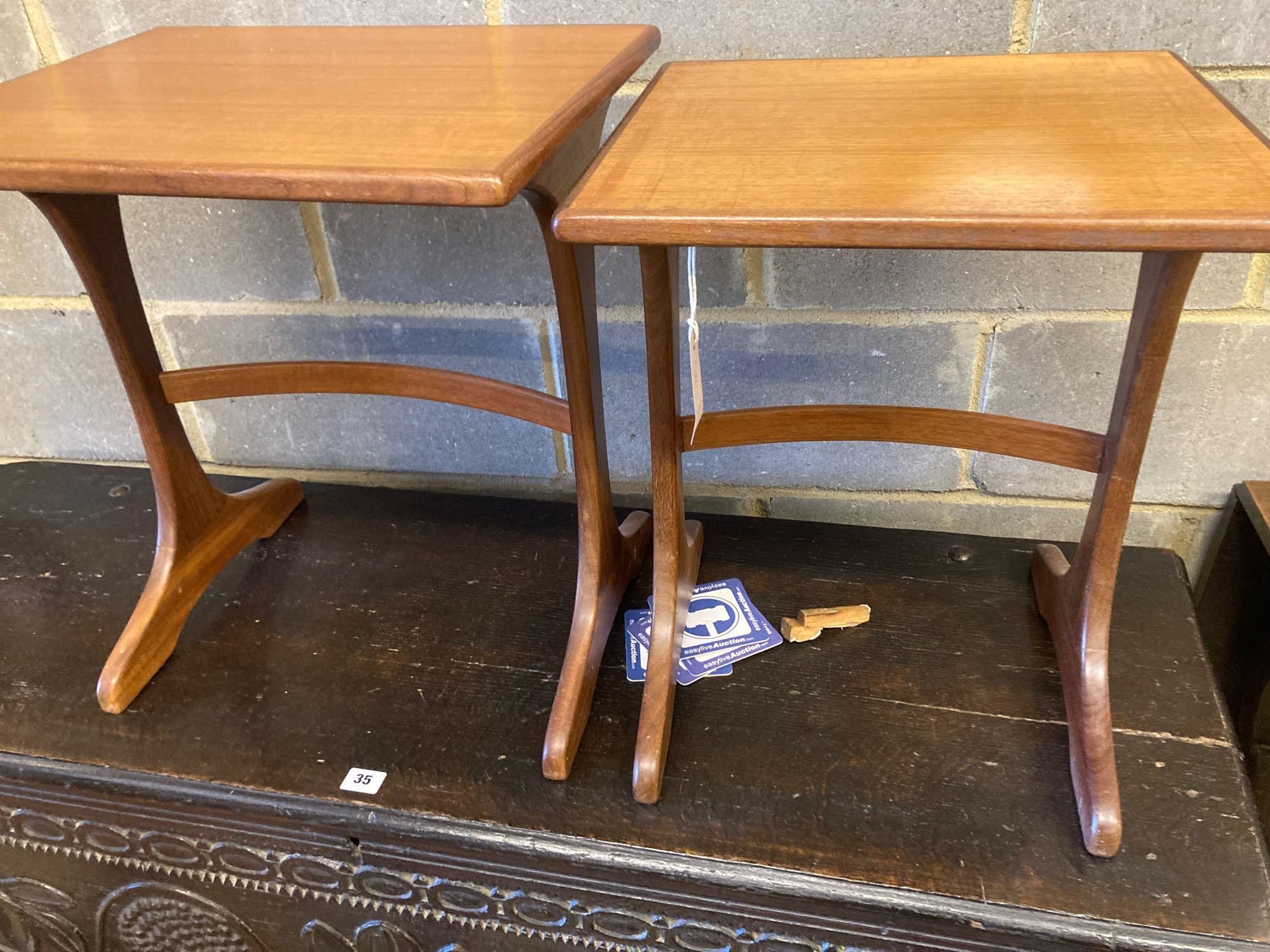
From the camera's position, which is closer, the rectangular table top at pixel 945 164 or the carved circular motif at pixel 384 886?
the rectangular table top at pixel 945 164

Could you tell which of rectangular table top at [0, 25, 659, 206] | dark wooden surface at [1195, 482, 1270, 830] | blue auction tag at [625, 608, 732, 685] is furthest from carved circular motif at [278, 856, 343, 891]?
dark wooden surface at [1195, 482, 1270, 830]

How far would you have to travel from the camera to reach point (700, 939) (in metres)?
0.91

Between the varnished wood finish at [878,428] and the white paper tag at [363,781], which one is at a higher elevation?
→ the varnished wood finish at [878,428]

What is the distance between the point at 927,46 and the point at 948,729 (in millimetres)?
731

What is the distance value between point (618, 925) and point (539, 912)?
0.26 ft

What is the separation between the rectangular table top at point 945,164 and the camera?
561 mm

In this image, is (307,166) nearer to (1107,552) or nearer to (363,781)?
(363,781)

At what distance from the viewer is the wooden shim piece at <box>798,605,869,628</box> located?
1.12 metres

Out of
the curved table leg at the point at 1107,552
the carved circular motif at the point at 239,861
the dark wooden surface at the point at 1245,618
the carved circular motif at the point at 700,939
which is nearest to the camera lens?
the curved table leg at the point at 1107,552

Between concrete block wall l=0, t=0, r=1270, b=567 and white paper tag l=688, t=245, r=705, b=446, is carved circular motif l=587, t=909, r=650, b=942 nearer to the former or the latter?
white paper tag l=688, t=245, r=705, b=446

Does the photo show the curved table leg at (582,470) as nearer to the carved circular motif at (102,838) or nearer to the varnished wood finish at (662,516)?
the varnished wood finish at (662,516)

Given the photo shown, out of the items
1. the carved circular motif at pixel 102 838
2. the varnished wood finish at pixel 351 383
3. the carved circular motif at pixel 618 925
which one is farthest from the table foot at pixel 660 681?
the carved circular motif at pixel 102 838

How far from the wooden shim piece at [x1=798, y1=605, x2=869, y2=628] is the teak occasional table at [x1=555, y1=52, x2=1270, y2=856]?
14 cm

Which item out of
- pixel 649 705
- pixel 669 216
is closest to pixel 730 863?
pixel 649 705
